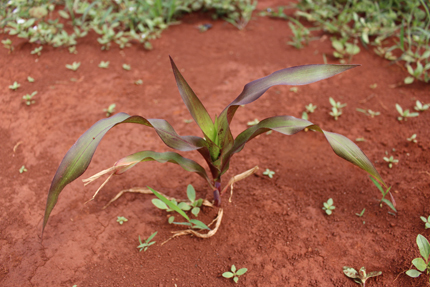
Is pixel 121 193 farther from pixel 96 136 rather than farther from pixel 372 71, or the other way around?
pixel 372 71

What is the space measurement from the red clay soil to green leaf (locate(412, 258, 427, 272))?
0.09 m

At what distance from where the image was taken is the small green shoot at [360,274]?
147 centimetres

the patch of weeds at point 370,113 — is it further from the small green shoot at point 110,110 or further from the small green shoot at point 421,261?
the small green shoot at point 110,110

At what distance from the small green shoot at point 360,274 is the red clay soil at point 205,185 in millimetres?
24

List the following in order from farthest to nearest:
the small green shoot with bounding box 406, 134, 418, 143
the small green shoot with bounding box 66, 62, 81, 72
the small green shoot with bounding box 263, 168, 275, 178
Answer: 1. the small green shoot with bounding box 66, 62, 81, 72
2. the small green shoot with bounding box 406, 134, 418, 143
3. the small green shoot with bounding box 263, 168, 275, 178

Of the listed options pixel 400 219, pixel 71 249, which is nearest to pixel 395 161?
pixel 400 219

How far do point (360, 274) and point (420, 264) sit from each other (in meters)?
0.25

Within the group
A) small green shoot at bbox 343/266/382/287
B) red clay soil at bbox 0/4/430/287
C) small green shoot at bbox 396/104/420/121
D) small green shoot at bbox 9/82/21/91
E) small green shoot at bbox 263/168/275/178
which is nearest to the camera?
small green shoot at bbox 343/266/382/287

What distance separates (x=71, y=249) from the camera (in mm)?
1675

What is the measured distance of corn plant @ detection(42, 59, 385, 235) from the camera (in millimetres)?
1214

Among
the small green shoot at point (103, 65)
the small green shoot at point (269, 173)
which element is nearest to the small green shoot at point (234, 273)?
the small green shoot at point (269, 173)

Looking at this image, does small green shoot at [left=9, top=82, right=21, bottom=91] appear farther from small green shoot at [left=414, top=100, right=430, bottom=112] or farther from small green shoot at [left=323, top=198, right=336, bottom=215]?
small green shoot at [left=414, top=100, right=430, bottom=112]

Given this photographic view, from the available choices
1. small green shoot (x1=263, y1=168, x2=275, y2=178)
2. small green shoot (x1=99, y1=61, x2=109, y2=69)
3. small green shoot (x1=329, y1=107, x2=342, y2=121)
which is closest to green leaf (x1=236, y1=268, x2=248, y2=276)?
small green shoot (x1=263, y1=168, x2=275, y2=178)

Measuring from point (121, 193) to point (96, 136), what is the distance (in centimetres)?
78
